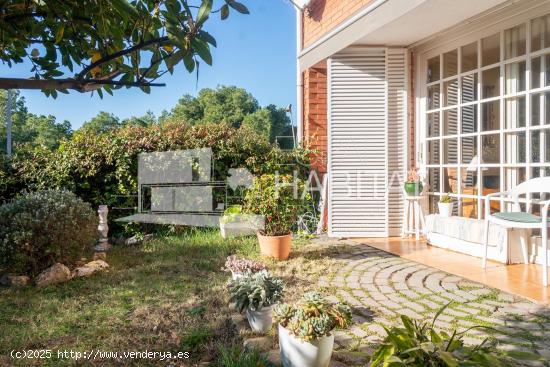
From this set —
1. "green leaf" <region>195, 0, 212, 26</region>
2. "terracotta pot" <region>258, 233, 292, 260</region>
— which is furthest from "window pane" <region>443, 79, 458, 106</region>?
"green leaf" <region>195, 0, 212, 26</region>

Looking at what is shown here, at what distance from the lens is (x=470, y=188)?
211 inches

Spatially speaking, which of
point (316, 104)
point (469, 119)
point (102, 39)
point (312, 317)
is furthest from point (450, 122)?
point (102, 39)

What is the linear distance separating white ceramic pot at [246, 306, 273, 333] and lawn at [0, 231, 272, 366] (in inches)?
6.0

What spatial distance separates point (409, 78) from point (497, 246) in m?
2.86

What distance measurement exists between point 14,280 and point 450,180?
552cm

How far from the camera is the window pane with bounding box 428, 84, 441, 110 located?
233 inches

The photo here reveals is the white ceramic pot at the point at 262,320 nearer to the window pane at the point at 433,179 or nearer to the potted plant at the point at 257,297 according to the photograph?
the potted plant at the point at 257,297

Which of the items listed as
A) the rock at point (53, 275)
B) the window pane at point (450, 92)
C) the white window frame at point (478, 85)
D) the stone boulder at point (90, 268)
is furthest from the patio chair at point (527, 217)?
the rock at point (53, 275)

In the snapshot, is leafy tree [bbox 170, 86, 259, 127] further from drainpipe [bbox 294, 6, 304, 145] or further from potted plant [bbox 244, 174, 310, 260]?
potted plant [bbox 244, 174, 310, 260]

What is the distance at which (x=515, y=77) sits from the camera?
4629 millimetres

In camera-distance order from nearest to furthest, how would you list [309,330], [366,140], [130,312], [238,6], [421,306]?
1. [238,6]
2. [309,330]
3. [421,306]
4. [130,312]
5. [366,140]

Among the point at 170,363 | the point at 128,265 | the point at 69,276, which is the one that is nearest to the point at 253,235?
the point at 128,265

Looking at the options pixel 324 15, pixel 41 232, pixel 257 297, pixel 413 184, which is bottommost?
pixel 257 297

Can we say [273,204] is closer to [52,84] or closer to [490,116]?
[490,116]
